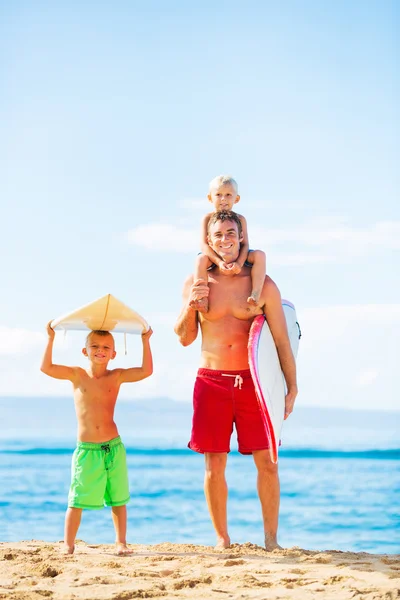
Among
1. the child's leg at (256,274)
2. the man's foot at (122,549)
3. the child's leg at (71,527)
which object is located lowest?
the man's foot at (122,549)

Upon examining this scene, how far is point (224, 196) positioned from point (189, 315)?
0.86 m

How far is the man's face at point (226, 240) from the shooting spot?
546cm

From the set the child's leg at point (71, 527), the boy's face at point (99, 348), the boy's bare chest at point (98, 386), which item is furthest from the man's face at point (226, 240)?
the child's leg at point (71, 527)

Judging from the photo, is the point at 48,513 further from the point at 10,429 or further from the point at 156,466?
the point at 10,429

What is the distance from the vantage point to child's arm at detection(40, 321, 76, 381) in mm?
5461

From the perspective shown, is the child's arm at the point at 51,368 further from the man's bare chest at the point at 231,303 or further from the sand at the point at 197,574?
the sand at the point at 197,574

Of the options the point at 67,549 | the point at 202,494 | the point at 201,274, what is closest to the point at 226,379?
the point at 201,274

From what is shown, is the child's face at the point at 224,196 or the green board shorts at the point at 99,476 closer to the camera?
the green board shorts at the point at 99,476

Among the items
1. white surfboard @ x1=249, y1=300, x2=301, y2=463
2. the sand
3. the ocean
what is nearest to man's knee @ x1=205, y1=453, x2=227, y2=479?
white surfboard @ x1=249, y1=300, x2=301, y2=463

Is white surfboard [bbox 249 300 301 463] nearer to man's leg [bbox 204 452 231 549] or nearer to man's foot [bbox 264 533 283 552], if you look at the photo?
man's leg [bbox 204 452 231 549]

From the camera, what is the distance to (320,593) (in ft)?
13.3

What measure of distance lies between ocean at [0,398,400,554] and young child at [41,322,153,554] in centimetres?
550

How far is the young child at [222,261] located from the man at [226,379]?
0.05 meters

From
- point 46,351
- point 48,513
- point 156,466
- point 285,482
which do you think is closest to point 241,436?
point 46,351
